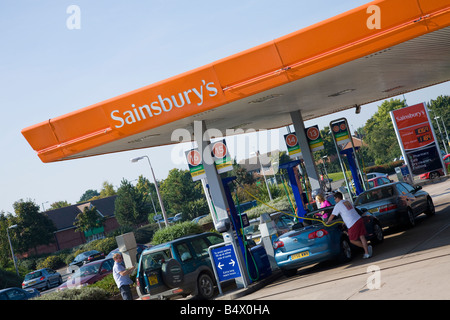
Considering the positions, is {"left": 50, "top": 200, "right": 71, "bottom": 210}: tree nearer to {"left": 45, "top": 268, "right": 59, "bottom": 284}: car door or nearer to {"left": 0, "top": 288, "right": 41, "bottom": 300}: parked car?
{"left": 45, "top": 268, "right": 59, "bottom": 284}: car door

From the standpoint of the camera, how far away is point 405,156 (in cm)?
2617

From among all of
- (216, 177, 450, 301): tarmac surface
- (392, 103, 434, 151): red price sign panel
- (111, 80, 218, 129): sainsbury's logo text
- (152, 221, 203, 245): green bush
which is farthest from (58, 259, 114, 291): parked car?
(392, 103, 434, 151): red price sign panel

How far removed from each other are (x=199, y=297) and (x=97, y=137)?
471cm

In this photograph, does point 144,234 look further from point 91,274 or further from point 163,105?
point 163,105

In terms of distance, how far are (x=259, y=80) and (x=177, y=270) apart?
4899 mm

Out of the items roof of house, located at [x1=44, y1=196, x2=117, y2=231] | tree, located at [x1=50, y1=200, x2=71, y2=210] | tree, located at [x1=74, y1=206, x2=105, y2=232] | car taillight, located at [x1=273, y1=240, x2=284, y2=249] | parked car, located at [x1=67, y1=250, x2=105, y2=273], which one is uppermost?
tree, located at [x1=50, y1=200, x2=71, y2=210]

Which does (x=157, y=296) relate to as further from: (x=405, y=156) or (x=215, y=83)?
(x=405, y=156)

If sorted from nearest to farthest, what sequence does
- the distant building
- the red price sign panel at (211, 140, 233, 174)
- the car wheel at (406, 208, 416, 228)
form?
1. the red price sign panel at (211, 140, 233, 174)
2. the car wheel at (406, 208, 416, 228)
3. the distant building

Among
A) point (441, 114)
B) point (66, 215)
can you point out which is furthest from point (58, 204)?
point (441, 114)

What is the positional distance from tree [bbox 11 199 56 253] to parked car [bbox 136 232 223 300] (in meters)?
49.2

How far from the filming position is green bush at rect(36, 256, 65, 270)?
5202 centimetres

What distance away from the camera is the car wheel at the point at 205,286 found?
41.8 ft
